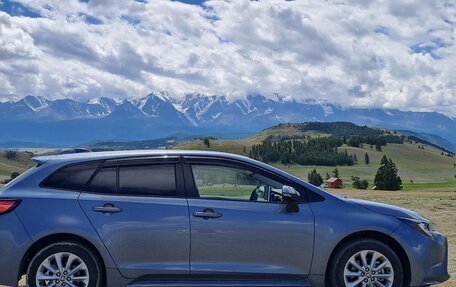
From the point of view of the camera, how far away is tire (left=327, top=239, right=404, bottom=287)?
6.25 metres

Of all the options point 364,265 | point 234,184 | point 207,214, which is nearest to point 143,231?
point 207,214

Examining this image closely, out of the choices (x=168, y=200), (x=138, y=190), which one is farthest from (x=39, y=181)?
(x=168, y=200)

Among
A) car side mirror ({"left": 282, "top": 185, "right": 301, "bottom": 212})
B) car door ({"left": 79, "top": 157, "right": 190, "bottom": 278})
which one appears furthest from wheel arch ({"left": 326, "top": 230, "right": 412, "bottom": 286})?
car door ({"left": 79, "top": 157, "right": 190, "bottom": 278})

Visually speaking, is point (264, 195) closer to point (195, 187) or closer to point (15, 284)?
point (195, 187)

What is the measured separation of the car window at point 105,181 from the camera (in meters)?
6.21

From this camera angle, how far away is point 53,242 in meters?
6.05

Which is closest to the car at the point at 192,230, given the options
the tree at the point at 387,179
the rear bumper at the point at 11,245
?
the rear bumper at the point at 11,245

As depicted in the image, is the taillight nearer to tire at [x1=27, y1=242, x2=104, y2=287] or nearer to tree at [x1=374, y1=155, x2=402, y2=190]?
tire at [x1=27, y1=242, x2=104, y2=287]

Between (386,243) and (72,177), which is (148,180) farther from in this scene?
(386,243)

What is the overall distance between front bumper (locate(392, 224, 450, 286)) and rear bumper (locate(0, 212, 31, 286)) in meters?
4.40

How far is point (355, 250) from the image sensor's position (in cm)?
627

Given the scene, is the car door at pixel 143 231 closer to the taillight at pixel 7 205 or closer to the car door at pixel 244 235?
the car door at pixel 244 235

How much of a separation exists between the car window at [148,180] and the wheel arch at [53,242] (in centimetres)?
73

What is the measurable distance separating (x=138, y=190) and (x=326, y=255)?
7.84 ft
